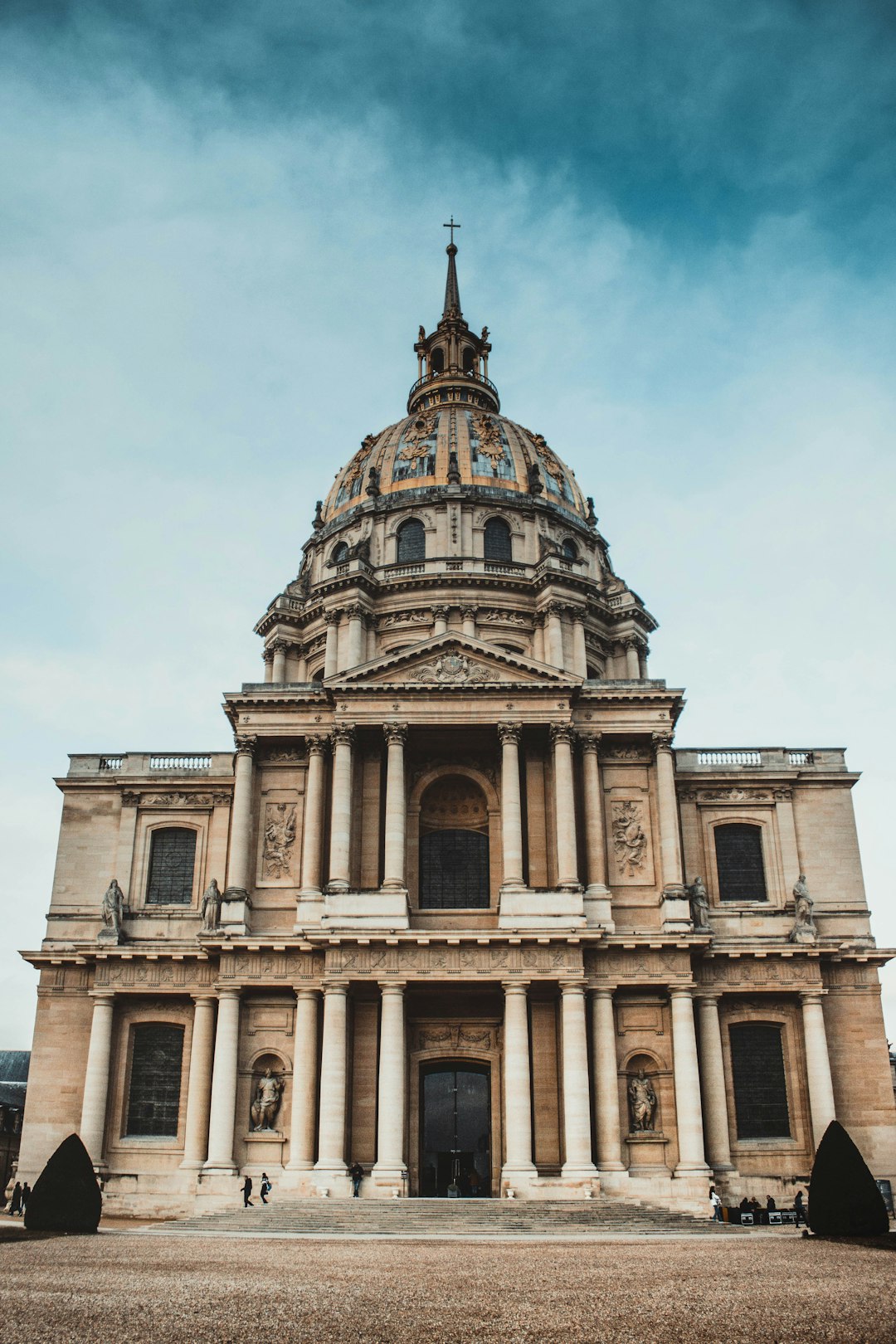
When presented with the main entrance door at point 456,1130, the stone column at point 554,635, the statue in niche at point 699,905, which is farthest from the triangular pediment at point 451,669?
the main entrance door at point 456,1130

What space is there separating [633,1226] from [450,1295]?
1823cm

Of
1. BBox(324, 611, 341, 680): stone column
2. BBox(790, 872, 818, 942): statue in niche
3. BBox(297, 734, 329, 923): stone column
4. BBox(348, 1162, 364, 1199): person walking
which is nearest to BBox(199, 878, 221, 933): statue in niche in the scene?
BBox(297, 734, 329, 923): stone column

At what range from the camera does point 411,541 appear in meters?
56.7

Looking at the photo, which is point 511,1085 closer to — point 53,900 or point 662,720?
point 662,720

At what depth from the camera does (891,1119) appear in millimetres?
39406

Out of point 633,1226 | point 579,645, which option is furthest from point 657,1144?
point 579,645

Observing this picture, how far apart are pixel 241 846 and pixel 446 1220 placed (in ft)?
49.4

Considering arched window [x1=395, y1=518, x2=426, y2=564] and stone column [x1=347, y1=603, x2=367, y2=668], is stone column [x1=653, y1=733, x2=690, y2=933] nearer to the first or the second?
stone column [x1=347, y1=603, x2=367, y2=668]

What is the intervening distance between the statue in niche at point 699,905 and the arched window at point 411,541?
22052mm

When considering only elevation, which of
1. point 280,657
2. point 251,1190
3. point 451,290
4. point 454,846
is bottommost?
point 251,1190

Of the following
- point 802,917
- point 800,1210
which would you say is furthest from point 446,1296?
point 802,917

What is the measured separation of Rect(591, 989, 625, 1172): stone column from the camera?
120 feet

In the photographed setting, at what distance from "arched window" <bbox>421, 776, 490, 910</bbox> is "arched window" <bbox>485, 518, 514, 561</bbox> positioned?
15285mm

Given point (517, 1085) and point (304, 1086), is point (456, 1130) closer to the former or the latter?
point (517, 1085)
